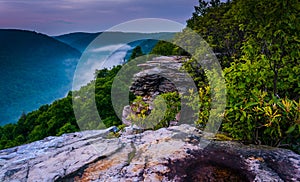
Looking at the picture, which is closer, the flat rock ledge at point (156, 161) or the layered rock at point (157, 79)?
the flat rock ledge at point (156, 161)

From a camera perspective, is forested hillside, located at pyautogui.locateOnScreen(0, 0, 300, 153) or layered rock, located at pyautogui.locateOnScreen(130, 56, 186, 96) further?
layered rock, located at pyautogui.locateOnScreen(130, 56, 186, 96)

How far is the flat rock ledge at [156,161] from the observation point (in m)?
3.54

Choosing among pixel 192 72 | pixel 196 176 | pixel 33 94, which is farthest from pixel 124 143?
pixel 33 94

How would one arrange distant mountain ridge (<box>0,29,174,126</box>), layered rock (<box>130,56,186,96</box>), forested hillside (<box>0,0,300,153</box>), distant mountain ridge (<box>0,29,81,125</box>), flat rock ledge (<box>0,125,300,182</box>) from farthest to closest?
1. distant mountain ridge (<box>0,29,81,125</box>)
2. distant mountain ridge (<box>0,29,174,126</box>)
3. layered rock (<box>130,56,186,96</box>)
4. forested hillside (<box>0,0,300,153</box>)
5. flat rock ledge (<box>0,125,300,182</box>)

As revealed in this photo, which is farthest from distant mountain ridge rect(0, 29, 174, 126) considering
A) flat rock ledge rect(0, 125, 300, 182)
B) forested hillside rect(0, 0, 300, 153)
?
forested hillside rect(0, 0, 300, 153)

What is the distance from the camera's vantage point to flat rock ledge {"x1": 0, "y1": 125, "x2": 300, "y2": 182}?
354 cm

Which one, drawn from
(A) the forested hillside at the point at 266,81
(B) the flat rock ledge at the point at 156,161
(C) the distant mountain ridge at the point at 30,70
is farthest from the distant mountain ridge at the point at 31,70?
(A) the forested hillside at the point at 266,81

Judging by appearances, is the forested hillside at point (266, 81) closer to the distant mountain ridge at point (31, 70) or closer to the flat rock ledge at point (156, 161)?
the flat rock ledge at point (156, 161)

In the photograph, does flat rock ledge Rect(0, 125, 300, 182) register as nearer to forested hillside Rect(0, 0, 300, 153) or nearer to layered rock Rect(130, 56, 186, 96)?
forested hillside Rect(0, 0, 300, 153)

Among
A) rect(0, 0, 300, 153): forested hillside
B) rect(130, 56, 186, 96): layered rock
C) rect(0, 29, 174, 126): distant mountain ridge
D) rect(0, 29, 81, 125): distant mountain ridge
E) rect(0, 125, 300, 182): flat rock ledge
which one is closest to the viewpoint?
rect(0, 125, 300, 182): flat rock ledge

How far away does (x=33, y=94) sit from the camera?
90.9 m

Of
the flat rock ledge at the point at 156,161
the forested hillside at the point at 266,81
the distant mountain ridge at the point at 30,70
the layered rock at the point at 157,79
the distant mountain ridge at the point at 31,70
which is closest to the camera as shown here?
the flat rock ledge at the point at 156,161

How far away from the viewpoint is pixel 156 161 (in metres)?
3.83

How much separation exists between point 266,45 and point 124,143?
3.39 metres
